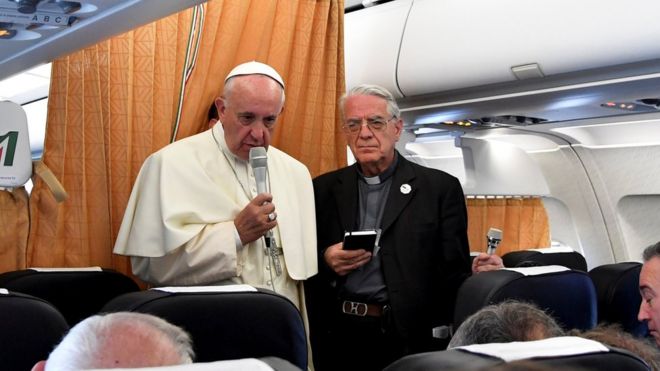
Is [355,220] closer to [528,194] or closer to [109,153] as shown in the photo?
[109,153]

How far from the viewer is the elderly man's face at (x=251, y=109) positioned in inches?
131

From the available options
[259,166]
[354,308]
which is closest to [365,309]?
[354,308]

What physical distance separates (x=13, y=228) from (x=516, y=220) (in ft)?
16.3

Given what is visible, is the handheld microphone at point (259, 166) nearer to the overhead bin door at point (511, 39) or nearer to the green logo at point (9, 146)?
the green logo at point (9, 146)

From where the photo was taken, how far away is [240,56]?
4.11m

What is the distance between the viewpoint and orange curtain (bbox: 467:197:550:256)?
7055 mm

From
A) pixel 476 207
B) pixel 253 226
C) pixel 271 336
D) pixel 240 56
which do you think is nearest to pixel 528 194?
pixel 476 207

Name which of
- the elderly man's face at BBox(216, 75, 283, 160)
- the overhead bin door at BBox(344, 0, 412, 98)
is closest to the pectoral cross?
the elderly man's face at BBox(216, 75, 283, 160)

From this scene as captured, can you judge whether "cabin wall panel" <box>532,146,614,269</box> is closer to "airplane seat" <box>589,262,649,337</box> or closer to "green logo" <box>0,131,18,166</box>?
"airplane seat" <box>589,262,649,337</box>

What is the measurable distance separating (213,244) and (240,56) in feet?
4.30

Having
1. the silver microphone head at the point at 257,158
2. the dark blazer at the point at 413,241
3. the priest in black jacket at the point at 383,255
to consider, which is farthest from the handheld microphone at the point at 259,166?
the dark blazer at the point at 413,241

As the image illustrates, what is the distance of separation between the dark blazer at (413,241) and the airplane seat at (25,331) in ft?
5.71

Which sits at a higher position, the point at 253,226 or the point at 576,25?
the point at 576,25

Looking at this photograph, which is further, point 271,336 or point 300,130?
point 300,130
